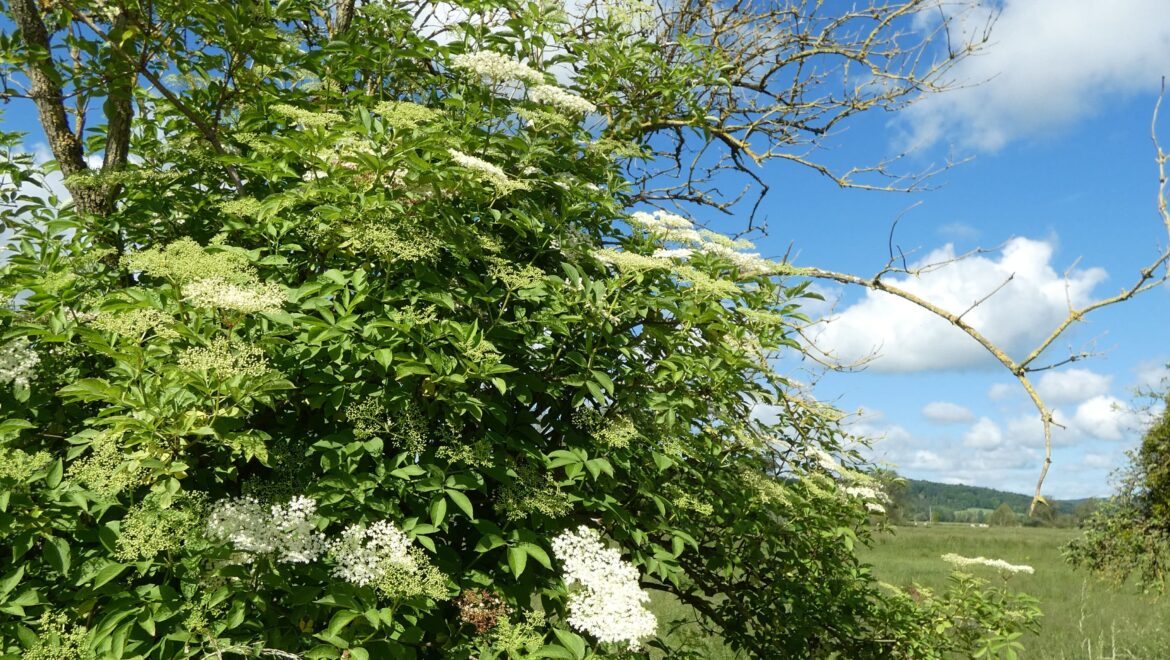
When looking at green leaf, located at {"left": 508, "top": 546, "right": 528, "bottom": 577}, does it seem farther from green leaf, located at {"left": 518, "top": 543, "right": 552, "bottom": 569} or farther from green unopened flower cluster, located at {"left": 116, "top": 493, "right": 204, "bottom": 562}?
green unopened flower cluster, located at {"left": 116, "top": 493, "right": 204, "bottom": 562}

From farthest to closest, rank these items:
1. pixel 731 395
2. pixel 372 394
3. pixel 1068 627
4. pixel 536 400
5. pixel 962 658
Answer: pixel 1068 627
pixel 962 658
pixel 731 395
pixel 536 400
pixel 372 394

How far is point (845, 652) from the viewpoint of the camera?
14.6 feet

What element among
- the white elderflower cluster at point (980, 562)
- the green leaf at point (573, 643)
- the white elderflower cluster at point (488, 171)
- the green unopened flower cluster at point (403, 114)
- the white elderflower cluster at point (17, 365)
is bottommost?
the green leaf at point (573, 643)

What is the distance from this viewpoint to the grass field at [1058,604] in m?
8.79

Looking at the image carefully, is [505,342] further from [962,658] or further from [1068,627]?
[1068,627]

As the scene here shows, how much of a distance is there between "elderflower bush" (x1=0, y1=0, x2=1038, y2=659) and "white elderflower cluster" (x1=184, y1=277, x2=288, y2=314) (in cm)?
1

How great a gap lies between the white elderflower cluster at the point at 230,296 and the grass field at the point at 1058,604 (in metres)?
Result: 2.84

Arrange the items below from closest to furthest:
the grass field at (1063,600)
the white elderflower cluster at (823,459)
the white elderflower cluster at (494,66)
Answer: the white elderflower cluster at (494,66), the white elderflower cluster at (823,459), the grass field at (1063,600)

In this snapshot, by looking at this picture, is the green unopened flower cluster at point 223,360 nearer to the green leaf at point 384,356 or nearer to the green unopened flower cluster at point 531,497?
the green leaf at point 384,356

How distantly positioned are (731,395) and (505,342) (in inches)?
48.0

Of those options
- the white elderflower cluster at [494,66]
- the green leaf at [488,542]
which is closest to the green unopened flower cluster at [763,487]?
the green leaf at [488,542]

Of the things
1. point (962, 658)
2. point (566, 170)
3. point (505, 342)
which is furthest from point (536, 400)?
point (962, 658)

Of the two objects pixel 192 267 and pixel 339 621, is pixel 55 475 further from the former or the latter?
pixel 339 621

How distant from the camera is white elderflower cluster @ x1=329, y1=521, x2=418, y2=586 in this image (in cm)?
259
